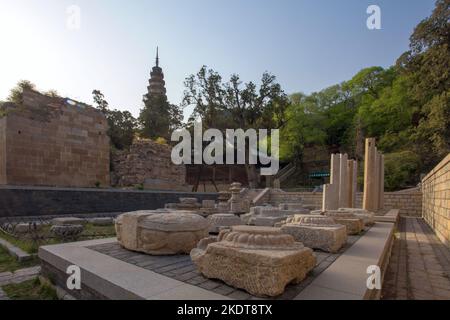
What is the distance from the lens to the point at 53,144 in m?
12.8

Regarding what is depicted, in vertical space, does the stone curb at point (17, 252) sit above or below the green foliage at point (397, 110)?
below

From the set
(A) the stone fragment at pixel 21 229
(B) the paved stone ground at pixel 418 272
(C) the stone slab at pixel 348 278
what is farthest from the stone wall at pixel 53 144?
(B) the paved stone ground at pixel 418 272

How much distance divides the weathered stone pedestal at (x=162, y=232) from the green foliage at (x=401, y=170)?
22185 millimetres

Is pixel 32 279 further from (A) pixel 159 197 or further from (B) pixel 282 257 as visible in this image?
(A) pixel 159 197

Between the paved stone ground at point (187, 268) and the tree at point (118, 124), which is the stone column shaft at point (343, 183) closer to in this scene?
the paved stone ground at point (187, 268)

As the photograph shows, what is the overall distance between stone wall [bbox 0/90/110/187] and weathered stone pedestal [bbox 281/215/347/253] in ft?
40.7

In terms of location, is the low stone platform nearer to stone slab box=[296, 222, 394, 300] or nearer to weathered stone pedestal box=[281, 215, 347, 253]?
stone slab box=[296, 222, 394, 300]

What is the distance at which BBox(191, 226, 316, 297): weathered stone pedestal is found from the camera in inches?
86.0

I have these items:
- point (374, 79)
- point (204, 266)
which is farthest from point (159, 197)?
point (374, 79)

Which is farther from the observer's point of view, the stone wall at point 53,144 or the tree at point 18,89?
the tree at point 18,89

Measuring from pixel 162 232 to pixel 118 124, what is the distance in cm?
2647

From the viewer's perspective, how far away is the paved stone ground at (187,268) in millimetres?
2333

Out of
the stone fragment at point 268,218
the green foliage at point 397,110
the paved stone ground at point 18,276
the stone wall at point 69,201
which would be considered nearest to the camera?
the paved stone ground at point 18,276
